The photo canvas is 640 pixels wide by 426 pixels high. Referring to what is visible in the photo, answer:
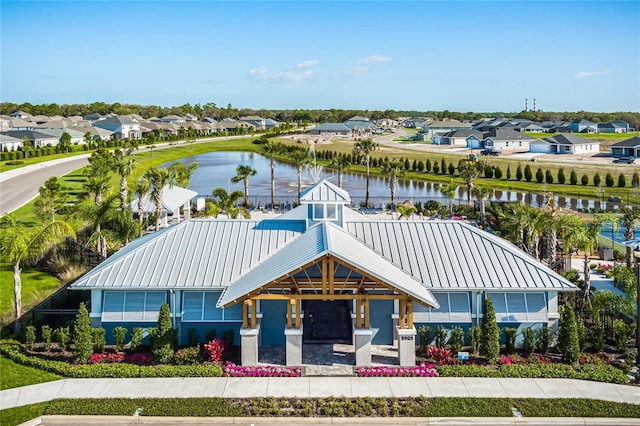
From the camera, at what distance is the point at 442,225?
2375 cm

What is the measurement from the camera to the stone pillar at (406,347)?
19172mm

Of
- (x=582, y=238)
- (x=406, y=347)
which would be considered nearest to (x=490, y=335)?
(x=406, y=347)

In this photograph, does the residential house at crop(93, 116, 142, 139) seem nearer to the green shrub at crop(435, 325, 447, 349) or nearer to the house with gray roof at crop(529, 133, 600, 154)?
the house with gray roof at crop(529, 133, 600, 154)

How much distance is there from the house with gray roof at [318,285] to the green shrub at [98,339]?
2.58ft

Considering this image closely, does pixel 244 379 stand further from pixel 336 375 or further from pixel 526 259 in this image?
pixel 526 259

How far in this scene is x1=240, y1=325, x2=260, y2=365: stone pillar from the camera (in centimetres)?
1920

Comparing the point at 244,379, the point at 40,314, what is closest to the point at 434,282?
the point at 244,379

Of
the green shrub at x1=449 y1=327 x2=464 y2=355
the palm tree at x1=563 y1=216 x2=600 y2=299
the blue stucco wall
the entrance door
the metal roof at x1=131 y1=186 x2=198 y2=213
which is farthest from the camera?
the metal roof at x1=131 y1=186 x2=198 y2=213

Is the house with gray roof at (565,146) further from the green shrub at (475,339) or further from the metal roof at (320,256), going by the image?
the green shrub at (475,339)

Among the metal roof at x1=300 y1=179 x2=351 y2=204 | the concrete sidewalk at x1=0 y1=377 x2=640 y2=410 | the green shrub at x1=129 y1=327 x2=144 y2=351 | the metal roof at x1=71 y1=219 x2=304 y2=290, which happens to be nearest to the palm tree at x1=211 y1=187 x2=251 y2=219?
the metal roof at x1=71 y1=219 x2=304 y2=290

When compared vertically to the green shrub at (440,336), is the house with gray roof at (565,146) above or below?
above

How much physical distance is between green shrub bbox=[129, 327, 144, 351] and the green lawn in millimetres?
2584

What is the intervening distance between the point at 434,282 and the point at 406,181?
57611mm

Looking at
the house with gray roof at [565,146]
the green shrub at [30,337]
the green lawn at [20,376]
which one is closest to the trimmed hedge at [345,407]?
the green lawn at [20,376]
